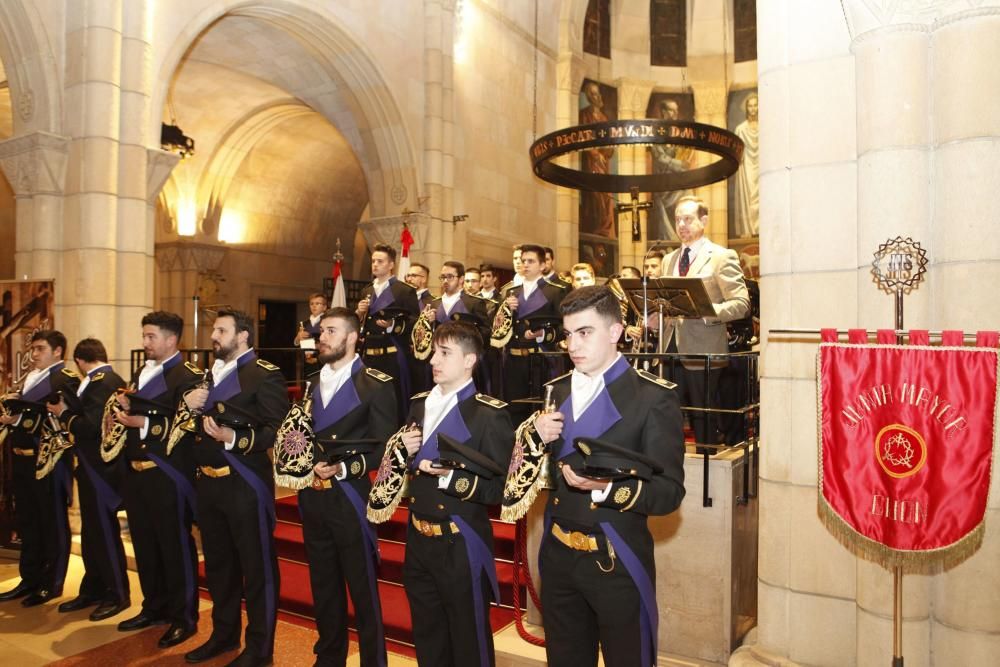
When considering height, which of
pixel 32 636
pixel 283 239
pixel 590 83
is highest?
pixel 590 83

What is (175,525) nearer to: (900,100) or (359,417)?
(359,417)

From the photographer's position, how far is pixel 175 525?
16.6ft

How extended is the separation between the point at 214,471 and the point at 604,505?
2715mm

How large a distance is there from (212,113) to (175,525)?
1074 cm

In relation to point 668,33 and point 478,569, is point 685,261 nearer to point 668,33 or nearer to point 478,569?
point 478,569

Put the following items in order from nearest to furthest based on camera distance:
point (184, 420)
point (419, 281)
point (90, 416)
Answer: point (184, 420), point (90, 416), point (419, 281)

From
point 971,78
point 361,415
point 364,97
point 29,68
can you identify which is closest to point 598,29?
point 364,97

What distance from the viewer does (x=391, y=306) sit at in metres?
7.46

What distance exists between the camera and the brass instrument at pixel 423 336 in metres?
7.29

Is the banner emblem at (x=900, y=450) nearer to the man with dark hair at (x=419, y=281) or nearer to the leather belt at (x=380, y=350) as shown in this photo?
the leather belt at (x=380, y=350)

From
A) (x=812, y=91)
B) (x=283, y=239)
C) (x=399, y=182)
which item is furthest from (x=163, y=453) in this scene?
(x=283, y=239)

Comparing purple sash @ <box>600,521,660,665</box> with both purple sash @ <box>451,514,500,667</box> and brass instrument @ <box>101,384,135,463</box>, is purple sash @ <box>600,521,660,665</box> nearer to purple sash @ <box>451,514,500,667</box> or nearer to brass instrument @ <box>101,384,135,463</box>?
purple sash @ <box>451,514,500,667</box>

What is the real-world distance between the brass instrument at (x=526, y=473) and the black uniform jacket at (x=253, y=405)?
2011 millimetres

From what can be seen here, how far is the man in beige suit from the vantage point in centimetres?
494
